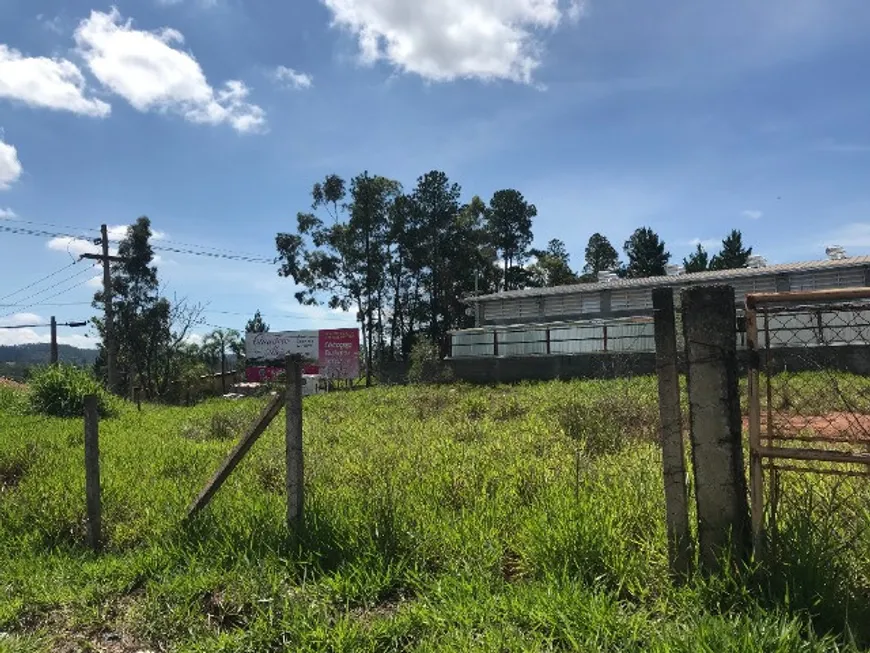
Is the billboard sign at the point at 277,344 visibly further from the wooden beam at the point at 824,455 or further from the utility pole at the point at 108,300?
the wooden beam at the point at 824,455

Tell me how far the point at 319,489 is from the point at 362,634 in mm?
2716

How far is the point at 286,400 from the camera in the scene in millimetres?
4582

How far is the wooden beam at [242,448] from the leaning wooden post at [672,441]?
2642mm

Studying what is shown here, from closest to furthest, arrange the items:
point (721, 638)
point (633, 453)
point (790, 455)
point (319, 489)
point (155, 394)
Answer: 1. point (721, 638)
2. point (790, 455)
3. point (319, 489)
4. point (633, 453)
5. point (155, 394)

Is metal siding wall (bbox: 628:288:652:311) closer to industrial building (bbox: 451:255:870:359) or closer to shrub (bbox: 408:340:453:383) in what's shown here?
industrial building (bbox: 451:255:870:359)

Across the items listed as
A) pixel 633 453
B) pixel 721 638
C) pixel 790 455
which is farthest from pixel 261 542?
pixel 633 453

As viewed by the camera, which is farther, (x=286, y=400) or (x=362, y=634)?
(x=286, y=400)

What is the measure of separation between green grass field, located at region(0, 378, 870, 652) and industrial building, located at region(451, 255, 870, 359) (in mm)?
12438

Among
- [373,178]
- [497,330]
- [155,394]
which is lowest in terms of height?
[155,394]

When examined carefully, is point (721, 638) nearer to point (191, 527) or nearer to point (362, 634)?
point (362, 634)

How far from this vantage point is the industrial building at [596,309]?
21.8 meters

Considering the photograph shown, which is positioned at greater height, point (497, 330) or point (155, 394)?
point (497, 330)

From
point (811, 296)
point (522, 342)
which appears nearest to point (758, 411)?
point (811, 296)

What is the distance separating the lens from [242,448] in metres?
4.84
